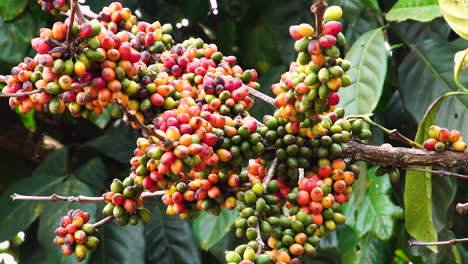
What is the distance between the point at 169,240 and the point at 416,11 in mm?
948

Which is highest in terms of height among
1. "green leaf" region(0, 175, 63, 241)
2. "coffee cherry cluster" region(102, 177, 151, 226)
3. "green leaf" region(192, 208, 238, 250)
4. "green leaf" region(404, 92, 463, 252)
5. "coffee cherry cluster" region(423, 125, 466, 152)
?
"coffee cherry cluster" region(423, 125, 466, 152)

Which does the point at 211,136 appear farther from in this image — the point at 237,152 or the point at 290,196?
the point at 290,196

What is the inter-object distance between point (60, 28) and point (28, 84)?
10 cm

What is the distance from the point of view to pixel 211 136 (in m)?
0.73

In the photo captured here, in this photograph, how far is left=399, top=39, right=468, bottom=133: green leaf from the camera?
1.71m

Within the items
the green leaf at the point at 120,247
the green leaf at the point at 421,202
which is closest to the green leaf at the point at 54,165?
the green leaf at the point at 120,247

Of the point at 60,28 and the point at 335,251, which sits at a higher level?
the point at 60,28

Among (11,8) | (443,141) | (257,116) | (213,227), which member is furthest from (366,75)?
(11,8)

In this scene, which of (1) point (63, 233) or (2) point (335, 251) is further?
(2) point (335, 251)

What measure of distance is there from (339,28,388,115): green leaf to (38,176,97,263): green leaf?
69 cm

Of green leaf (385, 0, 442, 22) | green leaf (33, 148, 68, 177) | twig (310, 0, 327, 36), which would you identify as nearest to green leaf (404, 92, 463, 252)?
twig (310, 0, 327, 36)

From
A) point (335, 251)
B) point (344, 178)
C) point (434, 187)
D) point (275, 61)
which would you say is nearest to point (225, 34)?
point (275, 61)

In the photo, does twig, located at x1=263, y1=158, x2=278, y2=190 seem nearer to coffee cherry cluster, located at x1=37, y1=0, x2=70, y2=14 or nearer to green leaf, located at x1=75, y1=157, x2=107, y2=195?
coffee cherry cluster, located at x1=37, y1=0, x2=70, y2=14

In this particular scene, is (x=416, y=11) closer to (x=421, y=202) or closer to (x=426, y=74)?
(x=426, y=74)
